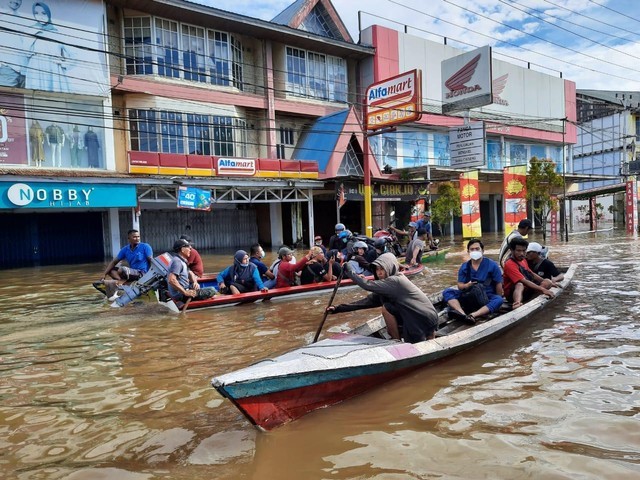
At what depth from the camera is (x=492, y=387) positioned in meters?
5.34

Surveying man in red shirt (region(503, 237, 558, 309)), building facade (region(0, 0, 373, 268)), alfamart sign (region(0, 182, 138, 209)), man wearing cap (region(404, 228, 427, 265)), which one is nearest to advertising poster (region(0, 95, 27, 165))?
building facade (region(0, 0, 373, 268))

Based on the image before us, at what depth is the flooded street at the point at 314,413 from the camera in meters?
3.83

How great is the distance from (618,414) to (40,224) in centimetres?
2259

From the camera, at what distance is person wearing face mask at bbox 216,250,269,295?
10.5 meters

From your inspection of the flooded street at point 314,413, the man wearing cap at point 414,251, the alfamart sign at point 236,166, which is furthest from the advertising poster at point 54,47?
the flooded street at point 314,413

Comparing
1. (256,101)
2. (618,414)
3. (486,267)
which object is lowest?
(618,414)

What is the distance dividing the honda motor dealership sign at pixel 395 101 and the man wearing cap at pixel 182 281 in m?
12.9

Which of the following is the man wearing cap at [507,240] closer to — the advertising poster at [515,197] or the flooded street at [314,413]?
the flooded street at [314,413]

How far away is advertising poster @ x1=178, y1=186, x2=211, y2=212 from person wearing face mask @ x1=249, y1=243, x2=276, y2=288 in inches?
372

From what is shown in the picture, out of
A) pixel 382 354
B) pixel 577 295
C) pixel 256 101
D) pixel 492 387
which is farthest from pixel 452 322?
pixel 256 101

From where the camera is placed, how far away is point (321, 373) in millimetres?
4562

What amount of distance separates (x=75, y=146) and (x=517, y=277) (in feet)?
59.0

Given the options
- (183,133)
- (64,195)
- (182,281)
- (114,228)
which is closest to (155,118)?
(183,133)

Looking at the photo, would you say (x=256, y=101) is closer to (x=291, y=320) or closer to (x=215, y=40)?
(x=215, y=40)
